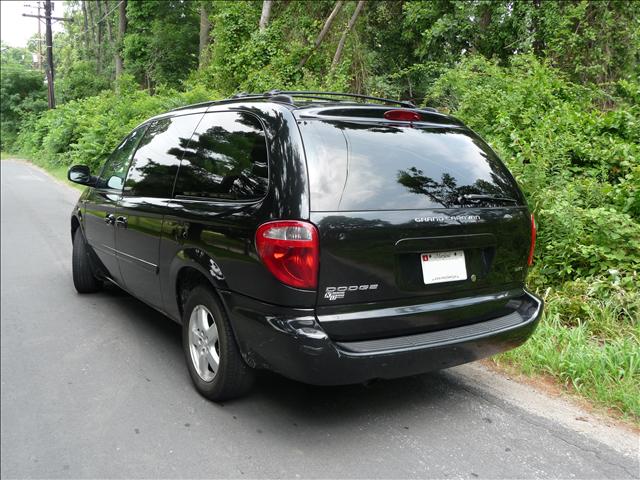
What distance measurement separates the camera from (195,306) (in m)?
3.42

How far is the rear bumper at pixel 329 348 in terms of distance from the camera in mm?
2648

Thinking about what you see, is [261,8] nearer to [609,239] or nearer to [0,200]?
[0,200]

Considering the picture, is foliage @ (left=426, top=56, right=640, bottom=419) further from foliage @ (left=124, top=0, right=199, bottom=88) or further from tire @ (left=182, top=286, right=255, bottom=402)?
foliage @ (left=124, top=0, right=199, bottom=88)

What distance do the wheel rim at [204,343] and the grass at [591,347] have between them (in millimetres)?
2036

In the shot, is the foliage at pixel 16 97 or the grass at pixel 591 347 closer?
the grass at pixel 591 347

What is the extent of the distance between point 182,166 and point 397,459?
7.45ft

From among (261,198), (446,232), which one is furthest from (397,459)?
(261,198)

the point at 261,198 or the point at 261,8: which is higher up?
the point at 261,8

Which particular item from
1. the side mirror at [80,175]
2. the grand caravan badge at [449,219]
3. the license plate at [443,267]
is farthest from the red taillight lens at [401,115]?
the side mirror at [80,175]

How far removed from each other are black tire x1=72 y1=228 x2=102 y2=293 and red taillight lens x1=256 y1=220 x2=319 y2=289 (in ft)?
11.5

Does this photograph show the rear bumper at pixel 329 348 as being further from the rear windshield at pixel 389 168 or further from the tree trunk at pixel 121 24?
the tree trunk at pixel 121 24

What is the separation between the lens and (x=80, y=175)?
514 centimetres

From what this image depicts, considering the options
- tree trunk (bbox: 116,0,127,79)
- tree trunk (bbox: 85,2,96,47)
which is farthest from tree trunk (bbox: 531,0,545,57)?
tree trunk (bbox: 85,2,96,47)

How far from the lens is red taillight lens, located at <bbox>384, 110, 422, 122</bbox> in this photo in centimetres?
321
